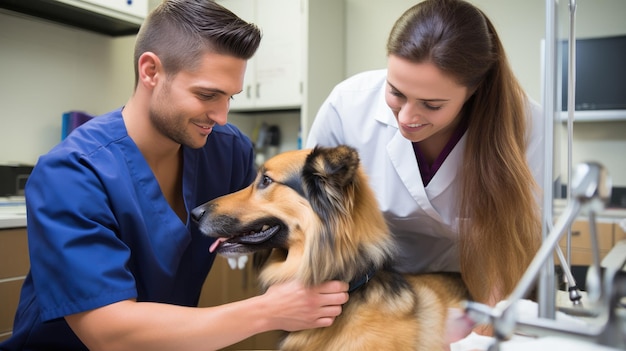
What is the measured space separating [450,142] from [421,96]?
32 centimetres

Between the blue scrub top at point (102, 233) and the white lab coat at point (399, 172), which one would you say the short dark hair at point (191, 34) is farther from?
the white lab coat at point (399, 172)

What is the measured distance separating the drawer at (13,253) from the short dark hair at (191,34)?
1014 millimetres

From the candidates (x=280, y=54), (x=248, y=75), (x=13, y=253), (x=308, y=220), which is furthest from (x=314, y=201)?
(x=248, y=75)

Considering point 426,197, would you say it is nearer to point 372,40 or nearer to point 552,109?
point 552,109

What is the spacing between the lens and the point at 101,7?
2525 millimetres

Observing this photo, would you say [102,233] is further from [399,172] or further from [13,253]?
[13,253]

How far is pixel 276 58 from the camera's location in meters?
3.49

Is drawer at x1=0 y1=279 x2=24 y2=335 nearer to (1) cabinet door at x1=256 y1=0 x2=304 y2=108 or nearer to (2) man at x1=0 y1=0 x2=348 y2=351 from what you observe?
(2) man at x1=0 y1=0 x2=348 y2=351

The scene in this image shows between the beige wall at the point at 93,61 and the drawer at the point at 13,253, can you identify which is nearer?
the drawer at the point at 13,253

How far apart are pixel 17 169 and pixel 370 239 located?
2.01m

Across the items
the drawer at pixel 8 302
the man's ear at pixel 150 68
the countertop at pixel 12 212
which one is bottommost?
the drawer at pixel 8 302

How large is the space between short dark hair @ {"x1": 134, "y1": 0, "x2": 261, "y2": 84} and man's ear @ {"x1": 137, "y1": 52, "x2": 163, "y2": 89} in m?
0.02

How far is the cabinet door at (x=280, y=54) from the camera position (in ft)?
11.2

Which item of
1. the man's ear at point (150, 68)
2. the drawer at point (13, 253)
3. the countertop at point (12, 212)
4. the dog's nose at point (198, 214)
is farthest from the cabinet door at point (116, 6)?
the dog's nose at point (198, 214)
